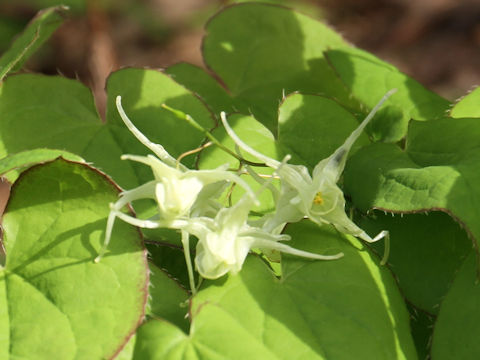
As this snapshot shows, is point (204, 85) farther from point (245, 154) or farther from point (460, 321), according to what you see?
point (460, 321)

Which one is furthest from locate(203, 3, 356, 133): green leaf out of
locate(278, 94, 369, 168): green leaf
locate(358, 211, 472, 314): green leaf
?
locate(358, 211, 472, 314): green leaf

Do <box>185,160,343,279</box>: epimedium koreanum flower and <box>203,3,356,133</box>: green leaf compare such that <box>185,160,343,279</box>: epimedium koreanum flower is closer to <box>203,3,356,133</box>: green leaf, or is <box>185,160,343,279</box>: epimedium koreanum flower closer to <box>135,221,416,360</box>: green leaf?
<box>135,221,416,360</box>: green leaf

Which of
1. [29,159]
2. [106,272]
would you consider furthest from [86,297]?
[29,159]

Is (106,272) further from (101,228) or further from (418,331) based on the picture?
(418,331)

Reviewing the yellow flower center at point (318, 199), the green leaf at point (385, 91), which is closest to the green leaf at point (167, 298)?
the yellow flower center at point (318, 199)

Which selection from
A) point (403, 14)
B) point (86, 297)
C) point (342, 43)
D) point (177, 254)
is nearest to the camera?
point (86, 297)

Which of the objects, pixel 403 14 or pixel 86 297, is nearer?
pixel 86 297
